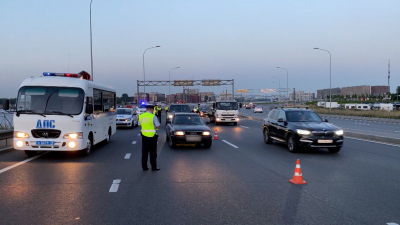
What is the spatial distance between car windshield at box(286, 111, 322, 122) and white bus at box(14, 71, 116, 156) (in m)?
7.80

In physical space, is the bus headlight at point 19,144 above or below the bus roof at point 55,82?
below

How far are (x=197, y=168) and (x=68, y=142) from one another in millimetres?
4279

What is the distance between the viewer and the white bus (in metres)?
11.6

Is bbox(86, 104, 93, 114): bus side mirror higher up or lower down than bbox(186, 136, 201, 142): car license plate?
higher up

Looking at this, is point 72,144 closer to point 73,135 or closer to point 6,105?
point 73,135

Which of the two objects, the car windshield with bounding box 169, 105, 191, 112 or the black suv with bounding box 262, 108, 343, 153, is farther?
the car windshield with bounding box 169, 105, 191, 112

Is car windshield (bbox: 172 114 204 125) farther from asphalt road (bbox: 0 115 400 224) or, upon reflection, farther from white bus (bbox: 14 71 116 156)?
white bus (bbox: 14 71 116 156)

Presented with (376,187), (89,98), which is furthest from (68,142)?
(376,187)

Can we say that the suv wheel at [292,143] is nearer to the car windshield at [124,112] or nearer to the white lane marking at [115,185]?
the white lane marking at [115,185]

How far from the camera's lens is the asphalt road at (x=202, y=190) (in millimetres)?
→ 5934

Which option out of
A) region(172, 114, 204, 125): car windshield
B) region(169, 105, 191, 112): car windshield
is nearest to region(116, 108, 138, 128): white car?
region(169, 105, 191, 112): car windshield

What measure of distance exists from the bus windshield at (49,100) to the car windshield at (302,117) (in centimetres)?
814

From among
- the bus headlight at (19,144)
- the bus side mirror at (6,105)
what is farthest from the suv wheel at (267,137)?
the bus side mirror at (6,105)

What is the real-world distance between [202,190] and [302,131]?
6.89 metres
